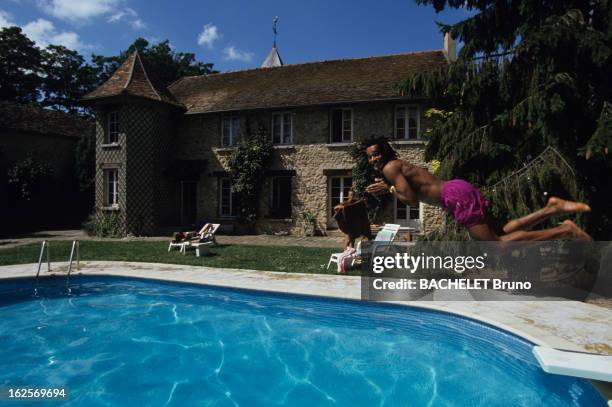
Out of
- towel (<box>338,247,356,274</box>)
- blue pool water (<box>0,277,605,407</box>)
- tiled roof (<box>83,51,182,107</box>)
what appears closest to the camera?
blue pool water (<box>0,277,605,407</box>)

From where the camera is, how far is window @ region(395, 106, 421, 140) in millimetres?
17406

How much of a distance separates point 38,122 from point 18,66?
21381mm

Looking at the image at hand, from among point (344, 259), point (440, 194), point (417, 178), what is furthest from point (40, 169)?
point (440, 194)

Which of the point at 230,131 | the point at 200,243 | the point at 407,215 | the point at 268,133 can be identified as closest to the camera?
the point at 200,243

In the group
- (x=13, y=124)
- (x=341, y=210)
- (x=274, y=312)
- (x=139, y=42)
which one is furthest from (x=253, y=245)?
(x=139, y=42)

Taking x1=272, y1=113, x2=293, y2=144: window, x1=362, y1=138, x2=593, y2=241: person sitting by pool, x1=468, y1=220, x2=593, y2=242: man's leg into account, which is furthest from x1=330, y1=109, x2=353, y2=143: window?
x1=468, y1=220, x2=593, y2=242: man's leg

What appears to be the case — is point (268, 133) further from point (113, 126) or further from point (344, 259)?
point (344, 259)

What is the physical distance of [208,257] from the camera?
1234 cm

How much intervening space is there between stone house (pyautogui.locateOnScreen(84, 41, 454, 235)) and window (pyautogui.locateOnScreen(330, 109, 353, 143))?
0.15 ft

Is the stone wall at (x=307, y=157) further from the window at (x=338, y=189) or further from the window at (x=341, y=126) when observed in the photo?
the window at (x=341, y=126)

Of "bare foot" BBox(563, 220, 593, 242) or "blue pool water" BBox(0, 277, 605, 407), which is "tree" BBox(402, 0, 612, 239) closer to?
"bare foot" BBox(563, 220, 593, 242)

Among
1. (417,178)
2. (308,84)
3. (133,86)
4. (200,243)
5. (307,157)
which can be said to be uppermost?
(308,84)

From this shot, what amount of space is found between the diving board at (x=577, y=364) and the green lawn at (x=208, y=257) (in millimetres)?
6111

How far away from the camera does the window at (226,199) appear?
65.9 ft
